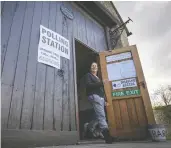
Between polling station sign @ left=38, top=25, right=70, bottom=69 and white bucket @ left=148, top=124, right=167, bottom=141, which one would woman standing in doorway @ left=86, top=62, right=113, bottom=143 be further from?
white bucket @ left=148, top=124, right=167, bottom=141

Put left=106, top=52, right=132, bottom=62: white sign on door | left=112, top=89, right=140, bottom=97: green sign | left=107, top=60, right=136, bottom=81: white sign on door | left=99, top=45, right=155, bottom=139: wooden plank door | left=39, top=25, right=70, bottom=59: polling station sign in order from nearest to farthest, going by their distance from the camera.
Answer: left=39, top=25, right=70, bottom=59: polling station sign
left=99, top=45, right=155, bottom=139: wooden plank door
left=112, top=89, right=140, bottom=97: green sign
left=107, top=60, right=136, bottom=81: white sign on door
left=106, top=52, right=132, bottom=62: white sign on door

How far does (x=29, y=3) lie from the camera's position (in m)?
3.08

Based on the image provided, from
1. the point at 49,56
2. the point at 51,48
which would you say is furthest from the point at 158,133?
the point at 51,48

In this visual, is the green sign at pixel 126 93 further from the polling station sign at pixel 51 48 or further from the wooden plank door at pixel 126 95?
the polling station sign at pixel 51 48

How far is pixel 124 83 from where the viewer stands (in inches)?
154

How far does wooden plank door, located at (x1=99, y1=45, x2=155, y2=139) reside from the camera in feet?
11.6

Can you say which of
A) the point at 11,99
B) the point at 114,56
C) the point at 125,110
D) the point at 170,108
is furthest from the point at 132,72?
the point at 170,108

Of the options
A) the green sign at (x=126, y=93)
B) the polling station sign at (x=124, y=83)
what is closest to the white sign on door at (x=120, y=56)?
the polling station sign at (x=124, y=83)

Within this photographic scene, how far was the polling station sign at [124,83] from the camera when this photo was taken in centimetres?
388

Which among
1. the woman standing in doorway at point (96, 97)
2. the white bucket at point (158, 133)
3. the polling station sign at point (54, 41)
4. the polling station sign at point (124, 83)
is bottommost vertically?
the white bucket at point (158, 133)

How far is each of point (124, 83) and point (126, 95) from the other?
298 millimetres

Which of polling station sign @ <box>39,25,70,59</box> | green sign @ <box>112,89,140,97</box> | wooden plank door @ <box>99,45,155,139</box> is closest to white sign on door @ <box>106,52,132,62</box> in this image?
wooden plank door @ <box>99,45,155,139</box>

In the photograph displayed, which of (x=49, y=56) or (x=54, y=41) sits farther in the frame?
(x=54, y=41)

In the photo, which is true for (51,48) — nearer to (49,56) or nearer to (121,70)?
(49,56)
